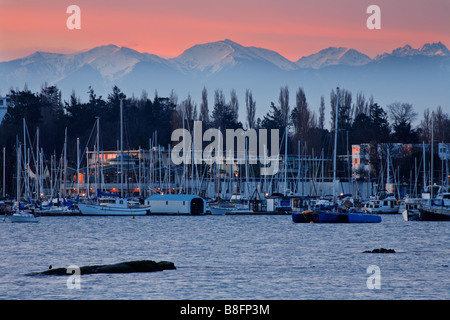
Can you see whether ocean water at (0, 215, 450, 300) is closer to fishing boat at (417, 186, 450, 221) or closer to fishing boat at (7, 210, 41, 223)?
fishing boat at (7, 210, 41, 223)

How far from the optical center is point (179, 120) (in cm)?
13012

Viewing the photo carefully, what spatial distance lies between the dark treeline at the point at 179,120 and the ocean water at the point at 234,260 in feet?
176

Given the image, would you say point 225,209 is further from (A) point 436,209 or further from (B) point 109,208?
(A) point 436,209

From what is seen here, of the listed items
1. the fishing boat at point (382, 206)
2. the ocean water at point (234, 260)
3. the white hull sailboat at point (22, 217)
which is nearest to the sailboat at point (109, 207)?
the white hull sailboat at point (22, 217)

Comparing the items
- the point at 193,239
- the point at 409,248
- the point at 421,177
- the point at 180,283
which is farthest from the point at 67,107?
the point at 180,283

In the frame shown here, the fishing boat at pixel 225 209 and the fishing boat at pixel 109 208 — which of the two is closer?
the fishing boat at pixel 109 208

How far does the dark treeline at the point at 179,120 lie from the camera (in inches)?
4860

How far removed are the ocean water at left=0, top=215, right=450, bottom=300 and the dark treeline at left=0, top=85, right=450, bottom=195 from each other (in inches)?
2109

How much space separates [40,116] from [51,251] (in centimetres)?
8305

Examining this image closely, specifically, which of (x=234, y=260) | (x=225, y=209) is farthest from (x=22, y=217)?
(x=234, y=260)

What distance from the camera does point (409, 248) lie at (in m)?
46.8

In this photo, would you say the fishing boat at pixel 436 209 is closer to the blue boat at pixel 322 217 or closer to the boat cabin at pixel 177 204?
the blue boat at pixel 322 217

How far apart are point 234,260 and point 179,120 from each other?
91.0 metres
